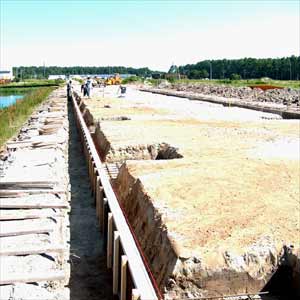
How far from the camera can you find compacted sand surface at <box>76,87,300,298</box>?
482cm

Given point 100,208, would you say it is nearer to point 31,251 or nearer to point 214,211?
point 31,251

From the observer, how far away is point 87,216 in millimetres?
8398

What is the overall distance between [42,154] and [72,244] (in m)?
5.61

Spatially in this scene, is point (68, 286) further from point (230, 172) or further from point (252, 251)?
point (230, 172)

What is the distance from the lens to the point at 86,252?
6734mm

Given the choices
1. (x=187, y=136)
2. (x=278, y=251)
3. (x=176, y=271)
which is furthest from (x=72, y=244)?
(x=187, y=136)

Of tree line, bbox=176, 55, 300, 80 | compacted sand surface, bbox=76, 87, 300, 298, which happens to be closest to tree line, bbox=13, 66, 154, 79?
tree line, bbox=176, 55, 300, 80

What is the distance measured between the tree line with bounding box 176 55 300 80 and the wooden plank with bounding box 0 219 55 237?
102 metres

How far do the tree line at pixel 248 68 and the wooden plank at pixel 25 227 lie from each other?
102396 mm

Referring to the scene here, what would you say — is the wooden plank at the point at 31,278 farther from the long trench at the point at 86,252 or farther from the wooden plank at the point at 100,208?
the wooden plank at the point at 100,208

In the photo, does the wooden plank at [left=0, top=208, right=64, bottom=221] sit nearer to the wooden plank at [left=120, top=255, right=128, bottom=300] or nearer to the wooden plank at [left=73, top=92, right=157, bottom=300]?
the wooden plank at [left=73, top=92, right=157, bottom=300]

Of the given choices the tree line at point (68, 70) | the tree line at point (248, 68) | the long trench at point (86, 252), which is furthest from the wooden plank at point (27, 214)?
the tree line at point (68, 70)

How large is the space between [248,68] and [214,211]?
124m

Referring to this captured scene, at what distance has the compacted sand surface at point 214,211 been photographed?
482 centimetres
